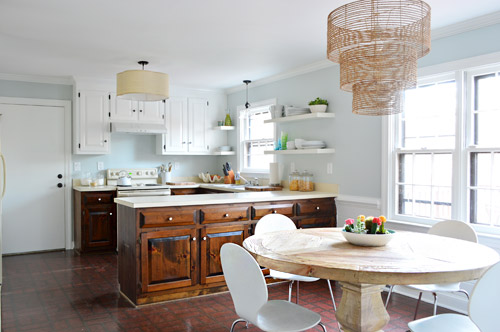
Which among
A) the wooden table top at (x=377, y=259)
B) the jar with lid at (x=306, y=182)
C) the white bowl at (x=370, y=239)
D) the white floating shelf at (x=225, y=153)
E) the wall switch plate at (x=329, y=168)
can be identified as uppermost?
the white floating shelf at (x=225, y=153)

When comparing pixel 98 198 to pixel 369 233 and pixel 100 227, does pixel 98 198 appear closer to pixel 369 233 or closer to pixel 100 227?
pixel 100 227

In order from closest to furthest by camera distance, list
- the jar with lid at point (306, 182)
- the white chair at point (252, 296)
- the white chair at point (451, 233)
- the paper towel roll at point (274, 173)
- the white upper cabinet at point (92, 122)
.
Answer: the white chair at point (252, 296) → the white chair at point (451, 233) → the jar with lid at point (306, 182) → the paper towel roll at point (274, 173) → the white upper cabinet at point (92, 122)

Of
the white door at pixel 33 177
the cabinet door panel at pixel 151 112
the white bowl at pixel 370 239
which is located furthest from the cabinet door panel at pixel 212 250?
the white door at pixel 33 177

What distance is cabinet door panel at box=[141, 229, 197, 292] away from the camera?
3562 mm

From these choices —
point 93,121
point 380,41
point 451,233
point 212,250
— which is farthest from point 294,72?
point 380,41

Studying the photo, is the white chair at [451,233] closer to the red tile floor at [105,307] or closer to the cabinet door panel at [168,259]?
the red tile floor at [105,307]

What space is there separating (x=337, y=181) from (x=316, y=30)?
1709mm

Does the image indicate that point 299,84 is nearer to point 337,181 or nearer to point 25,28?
point 337,181

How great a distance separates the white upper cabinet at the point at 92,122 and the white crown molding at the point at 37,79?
12.0 inches

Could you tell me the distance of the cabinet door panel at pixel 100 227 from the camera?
217 inches

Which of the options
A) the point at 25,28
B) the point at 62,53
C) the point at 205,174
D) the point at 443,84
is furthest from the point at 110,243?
the point at 443,84

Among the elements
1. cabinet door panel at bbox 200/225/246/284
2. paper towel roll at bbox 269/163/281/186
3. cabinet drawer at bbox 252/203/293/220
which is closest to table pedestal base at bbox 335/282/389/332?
cabinet door panel at bbox 200/225/246/284

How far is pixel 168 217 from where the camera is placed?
364cm

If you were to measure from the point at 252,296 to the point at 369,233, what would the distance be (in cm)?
82
